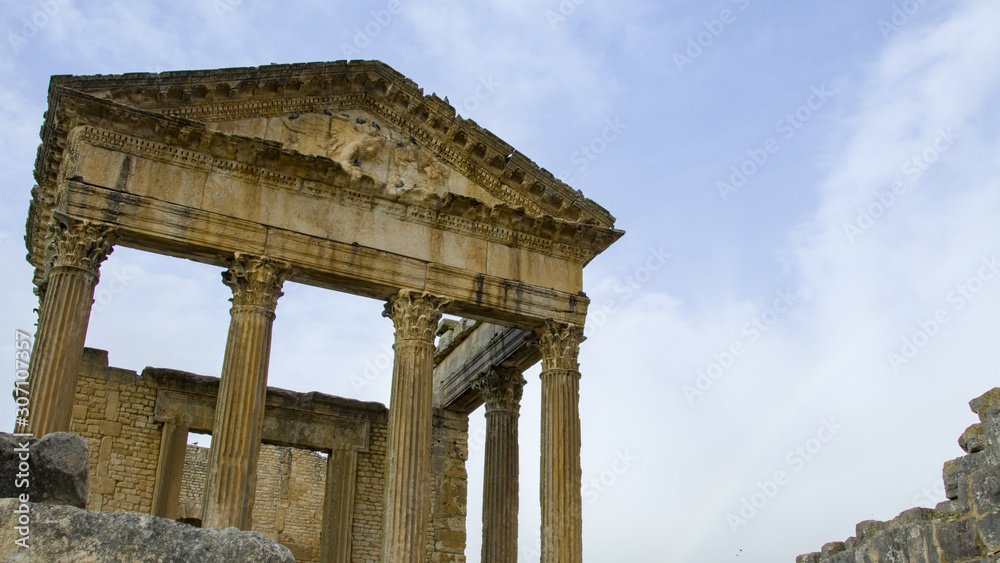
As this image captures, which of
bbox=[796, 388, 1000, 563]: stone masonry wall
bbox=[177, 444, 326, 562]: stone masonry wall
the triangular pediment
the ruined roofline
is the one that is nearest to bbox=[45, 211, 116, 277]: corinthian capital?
the ruined roofline

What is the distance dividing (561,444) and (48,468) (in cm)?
1261

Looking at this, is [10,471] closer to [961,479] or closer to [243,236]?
[961,479]

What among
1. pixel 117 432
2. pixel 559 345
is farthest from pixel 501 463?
pixel 117 432

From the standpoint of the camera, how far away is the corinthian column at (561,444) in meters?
14.9

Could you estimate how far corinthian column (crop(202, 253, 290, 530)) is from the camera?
1279 cm

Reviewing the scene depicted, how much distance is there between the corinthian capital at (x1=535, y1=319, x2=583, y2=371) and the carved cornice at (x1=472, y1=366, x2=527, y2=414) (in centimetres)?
223

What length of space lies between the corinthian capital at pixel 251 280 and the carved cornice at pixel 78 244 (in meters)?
1.84

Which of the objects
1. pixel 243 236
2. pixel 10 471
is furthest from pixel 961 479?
pixel 243 236

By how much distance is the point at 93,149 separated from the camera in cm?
1371

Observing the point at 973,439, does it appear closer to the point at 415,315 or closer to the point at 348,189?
the point at 415,315

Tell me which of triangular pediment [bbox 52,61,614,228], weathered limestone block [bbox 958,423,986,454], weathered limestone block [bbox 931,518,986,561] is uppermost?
triangular pediment [bbox 52,61,614,228]

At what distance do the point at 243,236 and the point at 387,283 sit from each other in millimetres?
2423

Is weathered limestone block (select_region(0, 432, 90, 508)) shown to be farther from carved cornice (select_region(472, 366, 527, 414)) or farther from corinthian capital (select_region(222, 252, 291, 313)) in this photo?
carved cornice (select_region(472, 366, 527, 414))

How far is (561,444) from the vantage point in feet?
50.8
